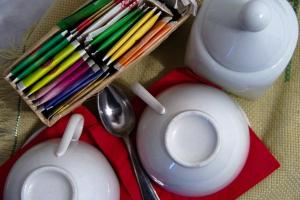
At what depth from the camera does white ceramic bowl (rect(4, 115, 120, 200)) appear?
50cm

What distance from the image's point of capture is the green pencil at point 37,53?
1.78 ft

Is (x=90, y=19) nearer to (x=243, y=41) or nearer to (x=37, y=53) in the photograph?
(x=37, y=53)

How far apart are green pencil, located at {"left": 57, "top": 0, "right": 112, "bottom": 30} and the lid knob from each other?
0.55 ft

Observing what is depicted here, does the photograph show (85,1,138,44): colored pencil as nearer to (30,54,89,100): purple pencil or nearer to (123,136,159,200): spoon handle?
(30,54,89,100): purple pencil

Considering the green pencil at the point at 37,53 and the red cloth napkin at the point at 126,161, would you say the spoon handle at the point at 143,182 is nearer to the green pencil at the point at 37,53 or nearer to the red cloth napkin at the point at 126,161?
the red cloth napkin at the point at 126,161

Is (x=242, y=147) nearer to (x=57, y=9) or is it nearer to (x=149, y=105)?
(x=149, y=105)

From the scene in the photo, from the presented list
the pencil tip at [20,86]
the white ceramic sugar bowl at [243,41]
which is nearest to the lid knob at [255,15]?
the white ceramic sugar bowl at [243,41]

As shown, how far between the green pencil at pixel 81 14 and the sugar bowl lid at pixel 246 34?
11 cm

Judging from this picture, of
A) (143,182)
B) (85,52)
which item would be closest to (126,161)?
(143,182)

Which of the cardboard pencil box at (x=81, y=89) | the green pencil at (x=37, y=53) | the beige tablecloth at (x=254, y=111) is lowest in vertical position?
the beige tablecloth at (x=254, y=111)

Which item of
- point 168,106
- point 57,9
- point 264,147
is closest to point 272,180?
point 264,147

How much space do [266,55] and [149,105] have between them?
0.13 m

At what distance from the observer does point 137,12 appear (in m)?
0.55

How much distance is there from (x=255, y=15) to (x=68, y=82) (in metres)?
0.21
